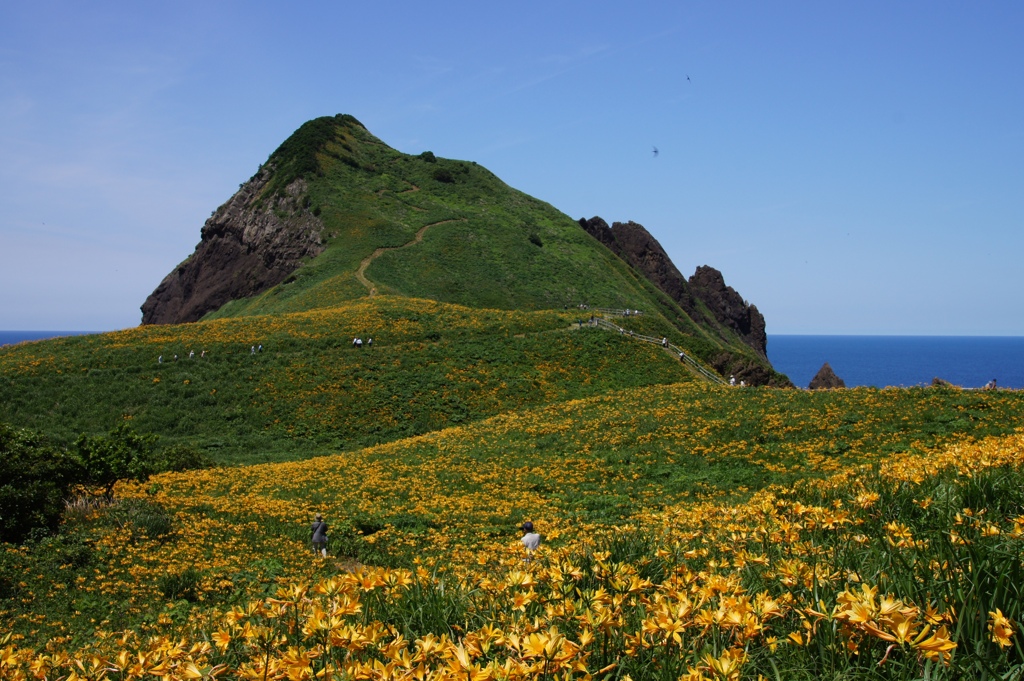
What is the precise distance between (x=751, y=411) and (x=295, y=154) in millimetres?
80860

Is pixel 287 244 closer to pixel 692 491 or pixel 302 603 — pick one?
pixel 692 491

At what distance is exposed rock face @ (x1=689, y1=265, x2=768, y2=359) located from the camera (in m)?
114

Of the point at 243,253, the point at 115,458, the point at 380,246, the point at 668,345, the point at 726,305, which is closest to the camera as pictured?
the point at 115,458

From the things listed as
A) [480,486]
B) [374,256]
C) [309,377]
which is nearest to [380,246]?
[374,256]

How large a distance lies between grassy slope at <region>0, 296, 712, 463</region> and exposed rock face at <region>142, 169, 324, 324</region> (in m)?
32.2

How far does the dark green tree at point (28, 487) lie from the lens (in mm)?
14040

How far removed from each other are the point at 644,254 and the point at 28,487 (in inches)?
3961

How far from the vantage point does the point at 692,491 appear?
18266 mm

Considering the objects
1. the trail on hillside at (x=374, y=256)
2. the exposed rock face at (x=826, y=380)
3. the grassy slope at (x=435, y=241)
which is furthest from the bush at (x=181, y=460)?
the exposed rock face at (x=826, y=380)

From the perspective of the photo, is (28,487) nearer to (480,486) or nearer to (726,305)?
(480,486)

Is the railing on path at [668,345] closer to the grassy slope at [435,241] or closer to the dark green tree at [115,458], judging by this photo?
the grassy slope at [435,241]

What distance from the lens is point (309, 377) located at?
35781 mm

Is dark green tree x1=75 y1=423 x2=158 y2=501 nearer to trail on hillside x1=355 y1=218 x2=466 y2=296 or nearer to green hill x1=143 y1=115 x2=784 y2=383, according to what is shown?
green hill x1=143 y1=115 x2=784 y2=383

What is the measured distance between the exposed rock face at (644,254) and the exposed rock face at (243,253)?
4461 cm
